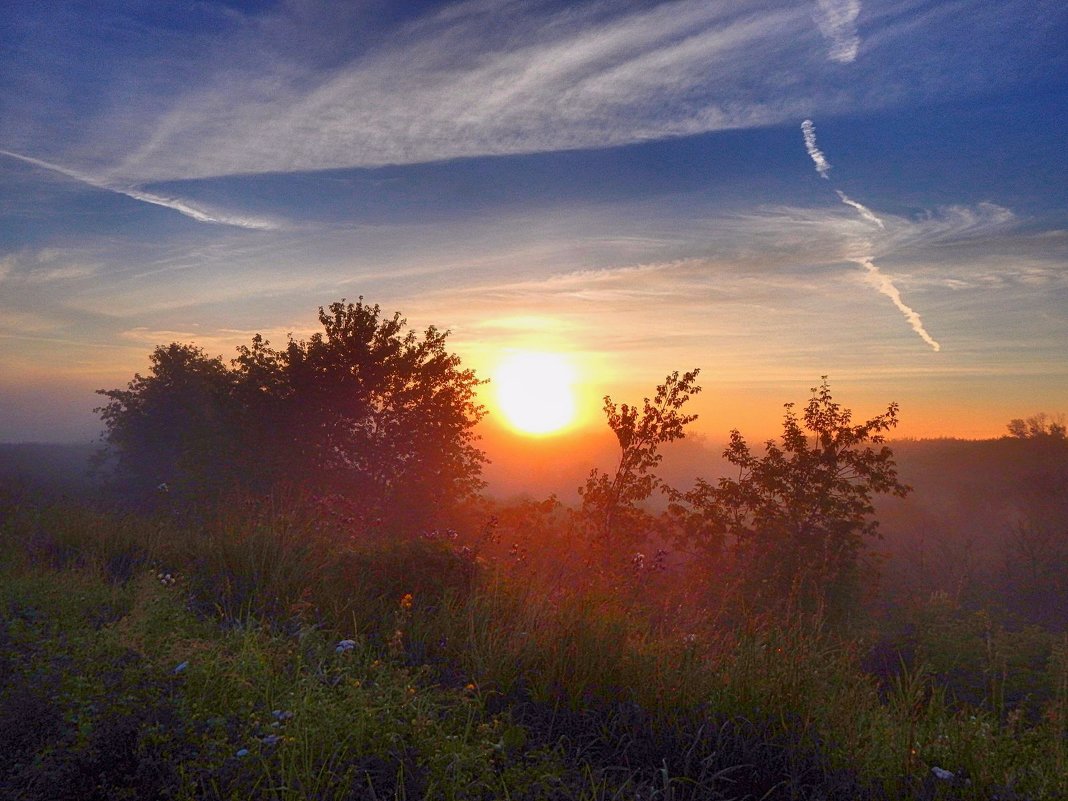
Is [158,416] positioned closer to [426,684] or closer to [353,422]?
[353,422]

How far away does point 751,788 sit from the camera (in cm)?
354

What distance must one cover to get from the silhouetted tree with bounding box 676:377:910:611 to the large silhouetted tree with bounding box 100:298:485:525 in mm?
8621

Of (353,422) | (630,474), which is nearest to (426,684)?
(630,474)

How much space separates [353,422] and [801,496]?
14.1 metres

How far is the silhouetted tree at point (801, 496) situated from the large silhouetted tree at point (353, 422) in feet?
28.3

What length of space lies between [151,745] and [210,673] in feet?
2.34

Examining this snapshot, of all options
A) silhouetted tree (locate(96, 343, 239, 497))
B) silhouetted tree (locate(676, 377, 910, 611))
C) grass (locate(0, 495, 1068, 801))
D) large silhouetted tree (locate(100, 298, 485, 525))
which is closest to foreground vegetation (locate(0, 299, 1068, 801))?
grass (locate(0, 495, 1068, 801))

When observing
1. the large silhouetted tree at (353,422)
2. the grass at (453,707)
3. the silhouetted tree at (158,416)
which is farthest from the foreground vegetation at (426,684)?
the silhouetted tree at (158,416)

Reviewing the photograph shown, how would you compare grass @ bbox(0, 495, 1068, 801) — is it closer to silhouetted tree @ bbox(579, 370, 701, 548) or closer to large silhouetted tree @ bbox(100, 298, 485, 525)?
silhouetted tree @ bbox(579, 370, 701, 548)

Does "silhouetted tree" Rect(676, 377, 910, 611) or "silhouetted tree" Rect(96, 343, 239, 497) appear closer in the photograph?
"silhouetted tree" Rect(676, 377, 910, 611)

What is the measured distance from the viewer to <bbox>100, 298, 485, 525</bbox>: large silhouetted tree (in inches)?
931

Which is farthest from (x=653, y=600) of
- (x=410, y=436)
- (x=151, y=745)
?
(x=410, y=436)

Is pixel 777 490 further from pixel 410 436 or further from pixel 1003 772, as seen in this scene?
pixel 1003 772

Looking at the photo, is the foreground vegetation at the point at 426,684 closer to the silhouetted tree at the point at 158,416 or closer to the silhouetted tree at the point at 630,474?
the silhouetted tree at the point at 630,474
